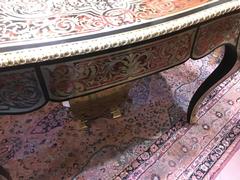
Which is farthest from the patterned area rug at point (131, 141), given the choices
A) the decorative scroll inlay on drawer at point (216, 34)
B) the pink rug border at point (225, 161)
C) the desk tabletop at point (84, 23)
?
the desk tabletop at point (84, 23)

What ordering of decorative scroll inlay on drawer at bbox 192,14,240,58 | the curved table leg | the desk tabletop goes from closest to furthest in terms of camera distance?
the desk tabletop
decorative scroll inlay on drawer at bbox 192,14,240,58
the curved table leg

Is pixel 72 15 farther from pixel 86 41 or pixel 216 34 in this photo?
pixel 216 34

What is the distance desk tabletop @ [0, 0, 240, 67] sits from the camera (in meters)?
0.58

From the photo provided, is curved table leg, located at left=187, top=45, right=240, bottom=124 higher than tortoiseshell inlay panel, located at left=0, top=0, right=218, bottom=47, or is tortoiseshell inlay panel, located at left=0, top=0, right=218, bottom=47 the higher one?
tortoiseshell inlay panel, located at left=0, top=0, right=218, bottom=47

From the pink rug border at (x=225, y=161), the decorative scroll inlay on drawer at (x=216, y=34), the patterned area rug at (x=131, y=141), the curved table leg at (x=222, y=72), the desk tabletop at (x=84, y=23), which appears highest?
the desk tabletop at (x=84, y=23)

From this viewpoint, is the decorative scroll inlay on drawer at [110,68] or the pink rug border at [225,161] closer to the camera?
the decorative scroll inlay on drawer at [110,68]

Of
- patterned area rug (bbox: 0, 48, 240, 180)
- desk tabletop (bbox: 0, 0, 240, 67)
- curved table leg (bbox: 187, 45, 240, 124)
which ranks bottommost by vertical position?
patterned area rug (bbox: 0, 48, 240, 180)

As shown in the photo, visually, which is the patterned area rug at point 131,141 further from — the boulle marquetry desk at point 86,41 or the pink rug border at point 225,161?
the boulle marquetry desk at point 86,41

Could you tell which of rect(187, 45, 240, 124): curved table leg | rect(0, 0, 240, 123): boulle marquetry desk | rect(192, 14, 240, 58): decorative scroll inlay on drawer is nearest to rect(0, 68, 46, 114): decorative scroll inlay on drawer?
rect(0, 0, 240, 123): boulle marquetry desk

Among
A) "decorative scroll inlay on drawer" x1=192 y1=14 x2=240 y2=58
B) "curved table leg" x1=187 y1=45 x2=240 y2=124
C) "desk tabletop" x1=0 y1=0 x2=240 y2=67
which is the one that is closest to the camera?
"desk tabletop" x1=0 y1=0 x2=240 y2=67

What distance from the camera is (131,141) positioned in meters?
1.16

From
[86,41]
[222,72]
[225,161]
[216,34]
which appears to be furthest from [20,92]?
[225,161]

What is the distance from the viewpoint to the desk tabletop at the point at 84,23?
22.7 inches

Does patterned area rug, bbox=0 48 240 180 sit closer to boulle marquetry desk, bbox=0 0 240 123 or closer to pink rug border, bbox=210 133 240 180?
pink rug border, bbox=210 133 240 180
